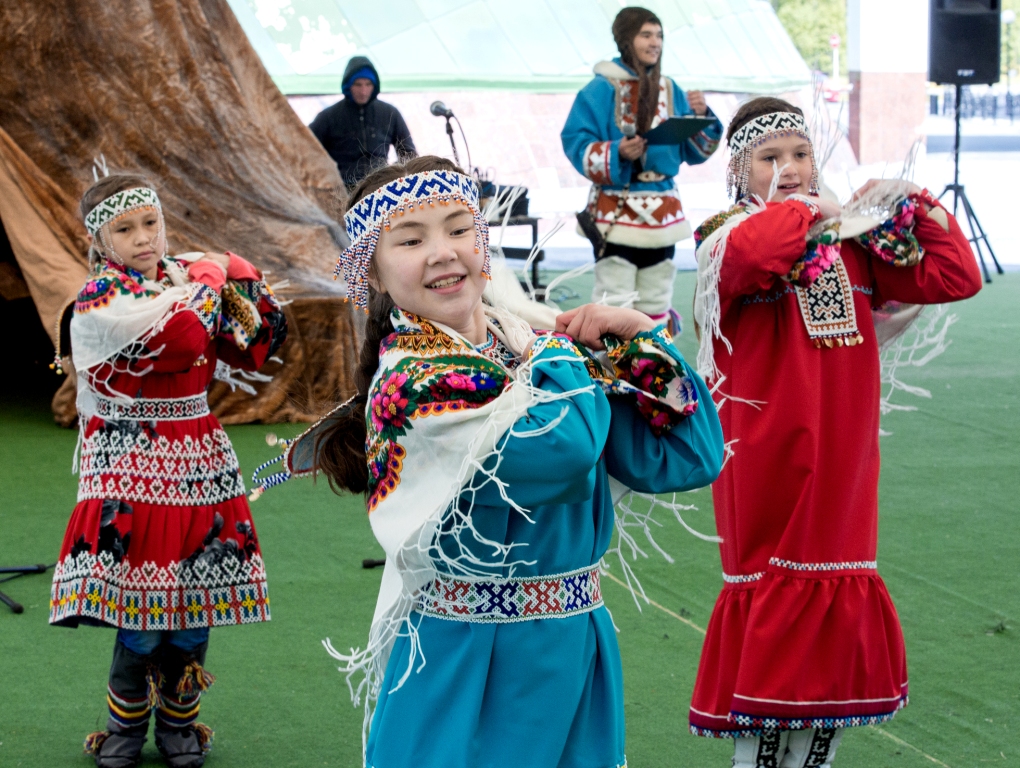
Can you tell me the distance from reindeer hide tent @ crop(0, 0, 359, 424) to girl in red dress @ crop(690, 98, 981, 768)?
4.10 meters

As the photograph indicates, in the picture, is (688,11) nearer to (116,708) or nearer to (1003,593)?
(1003,593)

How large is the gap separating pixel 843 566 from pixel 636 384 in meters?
1.18

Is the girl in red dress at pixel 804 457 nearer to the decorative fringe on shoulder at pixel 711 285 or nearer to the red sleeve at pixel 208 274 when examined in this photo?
the decorative fringe on shoulder at pixel 711 285

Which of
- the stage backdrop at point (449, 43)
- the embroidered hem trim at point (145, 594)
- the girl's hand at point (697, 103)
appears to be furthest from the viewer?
the stage backdrop at point (449, 43)

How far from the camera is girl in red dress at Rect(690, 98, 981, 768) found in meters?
2.82

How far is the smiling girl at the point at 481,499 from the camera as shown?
179 centimetres

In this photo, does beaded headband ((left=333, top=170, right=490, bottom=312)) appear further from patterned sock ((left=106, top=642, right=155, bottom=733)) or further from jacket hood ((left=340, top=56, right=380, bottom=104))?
jacket hood ((left=340, top=56, right=380, bottom=104))

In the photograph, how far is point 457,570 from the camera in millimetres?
1886

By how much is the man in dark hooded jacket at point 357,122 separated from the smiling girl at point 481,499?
21.0 ft

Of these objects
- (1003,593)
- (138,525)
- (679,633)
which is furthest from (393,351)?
(1003,593)

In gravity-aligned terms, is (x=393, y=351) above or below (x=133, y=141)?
above

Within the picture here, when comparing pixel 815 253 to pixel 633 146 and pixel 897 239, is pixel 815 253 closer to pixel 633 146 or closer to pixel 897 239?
pixel 897 239

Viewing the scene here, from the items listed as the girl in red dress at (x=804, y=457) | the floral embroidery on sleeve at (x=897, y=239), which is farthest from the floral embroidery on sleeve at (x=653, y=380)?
the floral embroidery on sleeve at (x=897, y=239)

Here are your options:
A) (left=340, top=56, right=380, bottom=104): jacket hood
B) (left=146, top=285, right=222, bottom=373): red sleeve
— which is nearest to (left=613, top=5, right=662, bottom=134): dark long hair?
(left=340, top=56, right=380, bottom=104): jacket hood
